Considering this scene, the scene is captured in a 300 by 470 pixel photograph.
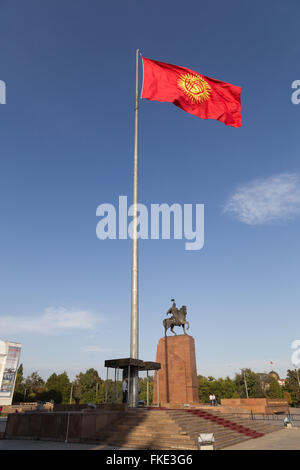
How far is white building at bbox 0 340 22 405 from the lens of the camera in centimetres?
6654

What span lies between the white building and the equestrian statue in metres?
54.1

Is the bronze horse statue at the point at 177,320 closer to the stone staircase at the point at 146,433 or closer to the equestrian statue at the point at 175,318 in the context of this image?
the equestrian statue at the point at 175,318

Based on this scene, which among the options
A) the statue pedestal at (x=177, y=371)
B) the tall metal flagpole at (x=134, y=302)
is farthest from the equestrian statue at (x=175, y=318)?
the tall metal flagpole at (x=134, y=302)

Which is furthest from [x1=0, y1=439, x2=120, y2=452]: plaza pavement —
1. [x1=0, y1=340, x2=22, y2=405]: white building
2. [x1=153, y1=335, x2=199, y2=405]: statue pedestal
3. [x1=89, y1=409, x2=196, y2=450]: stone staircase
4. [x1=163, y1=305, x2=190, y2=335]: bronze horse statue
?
[x1=0, y1=340, x2=22, y2=405]: white building

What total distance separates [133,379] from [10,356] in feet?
216

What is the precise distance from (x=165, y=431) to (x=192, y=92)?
16.3 meters

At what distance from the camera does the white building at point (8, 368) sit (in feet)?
218

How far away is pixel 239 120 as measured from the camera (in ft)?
60.5

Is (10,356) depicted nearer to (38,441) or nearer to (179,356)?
(179,356)

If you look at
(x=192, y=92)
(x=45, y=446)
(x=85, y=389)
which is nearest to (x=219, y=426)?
(x=45, y=446)

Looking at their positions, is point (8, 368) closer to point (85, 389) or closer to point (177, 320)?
point (85, 389)

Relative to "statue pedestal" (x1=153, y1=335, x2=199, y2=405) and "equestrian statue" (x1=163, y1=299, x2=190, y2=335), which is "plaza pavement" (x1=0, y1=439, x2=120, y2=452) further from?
"equestrian statue" (x1=163, y1=299, x2=190, y2=335)

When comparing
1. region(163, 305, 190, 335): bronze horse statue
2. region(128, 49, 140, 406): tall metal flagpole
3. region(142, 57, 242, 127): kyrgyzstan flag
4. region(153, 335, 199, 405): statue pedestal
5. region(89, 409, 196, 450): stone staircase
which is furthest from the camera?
region(163, 305, 190, 335): bronze horse statue
